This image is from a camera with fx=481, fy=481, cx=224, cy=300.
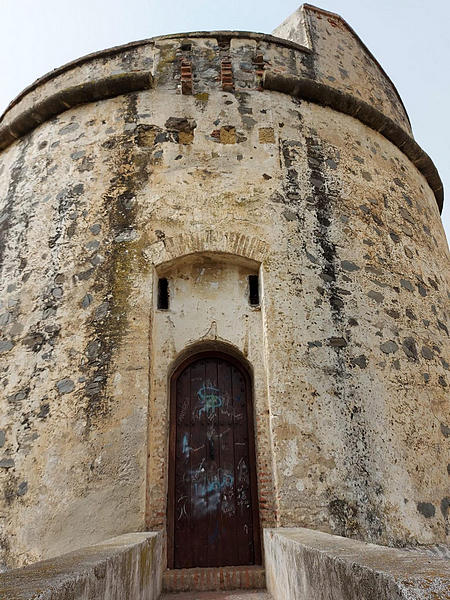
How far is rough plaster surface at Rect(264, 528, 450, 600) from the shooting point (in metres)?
1.28

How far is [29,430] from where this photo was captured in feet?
14.5

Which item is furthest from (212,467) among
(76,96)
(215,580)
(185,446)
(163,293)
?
(76,96)

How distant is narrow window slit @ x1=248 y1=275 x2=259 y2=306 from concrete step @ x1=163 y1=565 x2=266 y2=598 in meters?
2.48

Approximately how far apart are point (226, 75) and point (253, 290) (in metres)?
3.03

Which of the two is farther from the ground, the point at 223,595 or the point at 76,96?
the point at 76,96

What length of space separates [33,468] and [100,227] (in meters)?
2.53

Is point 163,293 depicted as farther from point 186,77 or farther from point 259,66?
point 259,66

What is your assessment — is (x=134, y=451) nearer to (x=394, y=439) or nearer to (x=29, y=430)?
(x=29, y=430)

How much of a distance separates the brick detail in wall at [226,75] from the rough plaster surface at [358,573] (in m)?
5.34

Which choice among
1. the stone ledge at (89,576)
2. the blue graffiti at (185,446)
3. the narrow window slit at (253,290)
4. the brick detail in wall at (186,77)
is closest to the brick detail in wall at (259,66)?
the brick detail in wall at (186,77)

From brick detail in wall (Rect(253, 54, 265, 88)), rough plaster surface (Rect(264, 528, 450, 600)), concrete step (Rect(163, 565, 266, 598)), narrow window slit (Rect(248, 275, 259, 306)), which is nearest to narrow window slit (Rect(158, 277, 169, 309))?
narrow window slit (Rect(248, 275, 259, 306))

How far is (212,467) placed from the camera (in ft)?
14.9

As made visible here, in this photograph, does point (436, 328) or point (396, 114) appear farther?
point (396, 114)

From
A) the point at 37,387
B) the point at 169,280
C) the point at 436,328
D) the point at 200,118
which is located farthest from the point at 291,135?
the point at 37,387
